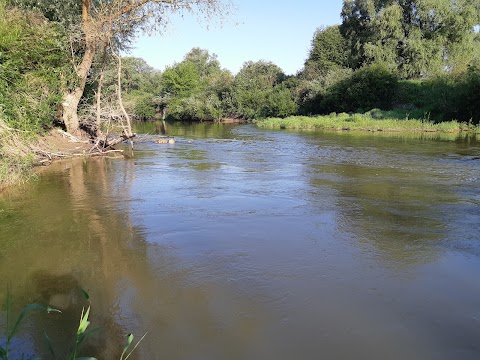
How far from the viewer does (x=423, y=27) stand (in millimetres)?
46719

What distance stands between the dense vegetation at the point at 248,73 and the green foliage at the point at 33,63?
0.05 metres

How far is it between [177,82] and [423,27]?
43.0 metres

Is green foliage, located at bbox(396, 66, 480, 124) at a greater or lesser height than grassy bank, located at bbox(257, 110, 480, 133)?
greater

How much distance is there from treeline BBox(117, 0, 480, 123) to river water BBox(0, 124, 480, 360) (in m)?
30.0

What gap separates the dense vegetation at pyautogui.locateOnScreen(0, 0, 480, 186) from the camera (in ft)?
53.1

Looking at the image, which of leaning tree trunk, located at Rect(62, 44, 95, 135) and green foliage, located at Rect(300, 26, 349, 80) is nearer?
leaning tree trunk, located at Rect(62, 44, 95, 135)

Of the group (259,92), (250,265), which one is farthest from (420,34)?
(250,265)

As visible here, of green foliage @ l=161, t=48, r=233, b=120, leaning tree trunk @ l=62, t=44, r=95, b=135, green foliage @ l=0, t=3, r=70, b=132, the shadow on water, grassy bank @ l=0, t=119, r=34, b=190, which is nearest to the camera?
the shadow on water

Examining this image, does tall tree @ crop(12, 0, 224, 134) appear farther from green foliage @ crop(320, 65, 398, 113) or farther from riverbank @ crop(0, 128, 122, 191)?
green foliage @ crop(320, 65, 398, 113)

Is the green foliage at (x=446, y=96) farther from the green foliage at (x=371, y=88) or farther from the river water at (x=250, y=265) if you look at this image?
the river water at (x=250, y=265)

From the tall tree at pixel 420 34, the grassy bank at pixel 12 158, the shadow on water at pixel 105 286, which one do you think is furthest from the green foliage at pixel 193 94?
the shadow on water at pixel 105 286

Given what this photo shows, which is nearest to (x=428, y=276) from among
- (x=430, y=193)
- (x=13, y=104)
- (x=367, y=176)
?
(x=430, y=193)

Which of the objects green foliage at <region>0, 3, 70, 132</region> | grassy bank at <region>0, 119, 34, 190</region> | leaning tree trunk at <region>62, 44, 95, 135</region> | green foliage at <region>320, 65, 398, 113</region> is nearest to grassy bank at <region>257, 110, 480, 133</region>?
green foliage at <region>320, 65, 398, 113</region>

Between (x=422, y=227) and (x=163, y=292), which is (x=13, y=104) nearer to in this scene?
(x=163, y=292)
